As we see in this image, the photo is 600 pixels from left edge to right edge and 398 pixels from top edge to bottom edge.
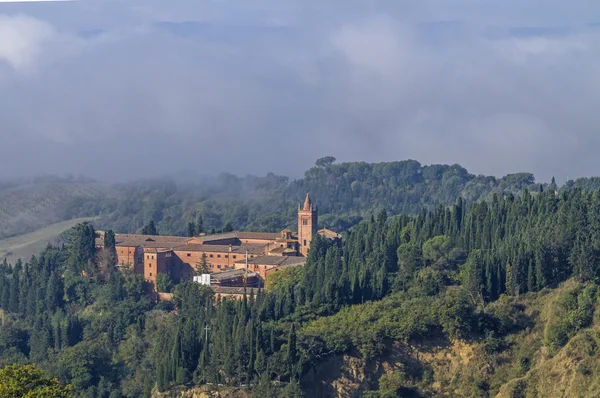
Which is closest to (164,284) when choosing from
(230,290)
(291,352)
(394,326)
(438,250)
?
(230,290)

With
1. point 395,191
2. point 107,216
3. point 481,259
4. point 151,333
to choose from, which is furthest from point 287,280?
point 395,191

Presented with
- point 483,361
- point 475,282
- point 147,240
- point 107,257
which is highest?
point 147,240

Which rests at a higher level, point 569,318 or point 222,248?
point 222,248

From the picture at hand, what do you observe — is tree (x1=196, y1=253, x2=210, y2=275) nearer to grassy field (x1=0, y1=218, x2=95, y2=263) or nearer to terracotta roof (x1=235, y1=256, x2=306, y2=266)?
terracotta roof (x1=235, y1=256, x2=306, y2=266)

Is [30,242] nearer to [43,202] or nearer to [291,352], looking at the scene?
[43,202]

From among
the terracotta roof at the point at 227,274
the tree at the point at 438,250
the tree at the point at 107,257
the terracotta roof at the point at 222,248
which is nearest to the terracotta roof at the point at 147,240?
the tree at the point at 107,257

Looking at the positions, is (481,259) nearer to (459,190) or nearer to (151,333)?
(151,333)

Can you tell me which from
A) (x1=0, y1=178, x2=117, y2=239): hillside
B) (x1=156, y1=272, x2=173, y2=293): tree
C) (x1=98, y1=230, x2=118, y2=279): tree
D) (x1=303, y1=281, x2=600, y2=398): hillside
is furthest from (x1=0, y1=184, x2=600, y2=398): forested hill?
(x1=0, y1=178, x2=117, y2=239): hillside
